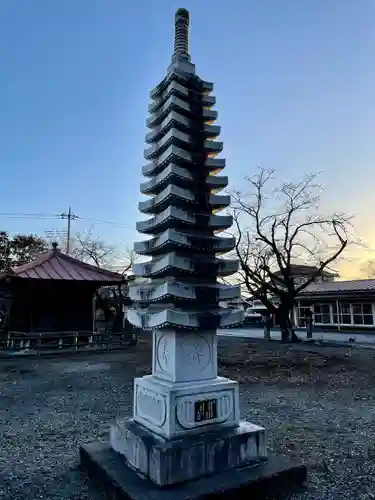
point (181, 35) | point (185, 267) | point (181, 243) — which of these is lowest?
point (185, 267)

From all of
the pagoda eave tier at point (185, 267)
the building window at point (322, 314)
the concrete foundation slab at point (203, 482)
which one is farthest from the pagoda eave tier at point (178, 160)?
the building window at point (322, 314)

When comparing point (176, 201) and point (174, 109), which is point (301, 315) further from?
point (174, 109)

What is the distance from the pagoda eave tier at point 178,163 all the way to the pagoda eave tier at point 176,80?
0.88 metres

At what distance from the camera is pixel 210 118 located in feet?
15.5

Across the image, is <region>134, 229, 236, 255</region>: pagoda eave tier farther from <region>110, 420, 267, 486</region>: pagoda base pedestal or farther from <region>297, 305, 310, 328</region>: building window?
<region>297, 305, 310, 328</region>: building window

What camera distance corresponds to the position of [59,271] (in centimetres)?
1767

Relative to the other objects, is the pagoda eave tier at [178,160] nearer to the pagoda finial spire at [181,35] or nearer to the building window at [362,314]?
the pagoda finial spire at [181,35]

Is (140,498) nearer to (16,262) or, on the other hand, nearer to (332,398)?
(332,398)

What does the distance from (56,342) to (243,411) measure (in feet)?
39.7

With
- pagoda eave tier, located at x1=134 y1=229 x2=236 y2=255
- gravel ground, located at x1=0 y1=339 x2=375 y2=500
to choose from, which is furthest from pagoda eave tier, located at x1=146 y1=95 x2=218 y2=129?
gravel ground, located at x1=0 y1=339 x2=375 y2=500

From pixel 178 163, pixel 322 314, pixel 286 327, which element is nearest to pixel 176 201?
pixel 178 163

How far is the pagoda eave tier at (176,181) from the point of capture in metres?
4.32

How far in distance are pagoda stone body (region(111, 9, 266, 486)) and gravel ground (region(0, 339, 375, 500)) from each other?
0.83 meters

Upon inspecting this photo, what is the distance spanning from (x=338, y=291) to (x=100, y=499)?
2489 cm
